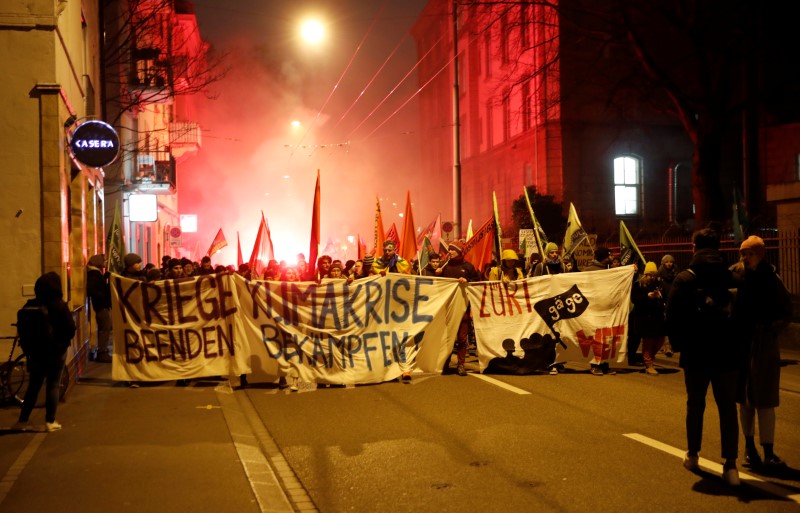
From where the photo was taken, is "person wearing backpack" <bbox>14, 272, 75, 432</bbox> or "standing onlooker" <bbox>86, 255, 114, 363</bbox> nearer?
"person wearing backpack" <bbox>14, 272, 75, 432</bbox>

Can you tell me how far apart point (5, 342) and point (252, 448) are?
6842 millimetres

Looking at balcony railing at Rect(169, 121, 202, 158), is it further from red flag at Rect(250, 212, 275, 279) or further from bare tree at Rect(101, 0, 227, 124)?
red flag at Rect(250, 212, 275, 279)

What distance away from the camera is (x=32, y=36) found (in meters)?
12.7

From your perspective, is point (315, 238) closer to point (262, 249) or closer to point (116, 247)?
point (116, 247)

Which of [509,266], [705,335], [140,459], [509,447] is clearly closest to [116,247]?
[509,266]

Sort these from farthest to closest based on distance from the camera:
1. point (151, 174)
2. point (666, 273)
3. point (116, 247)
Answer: point (151, 174) < point (116, 247) < point (666, 273)

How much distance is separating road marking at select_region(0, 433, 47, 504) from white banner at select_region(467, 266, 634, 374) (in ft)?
19.2

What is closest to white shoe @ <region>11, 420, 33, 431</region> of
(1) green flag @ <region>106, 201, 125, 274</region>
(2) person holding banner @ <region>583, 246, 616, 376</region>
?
(1) green flag @ <region>106, 201, 125, 274</region>

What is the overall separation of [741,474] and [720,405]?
2.02 feet

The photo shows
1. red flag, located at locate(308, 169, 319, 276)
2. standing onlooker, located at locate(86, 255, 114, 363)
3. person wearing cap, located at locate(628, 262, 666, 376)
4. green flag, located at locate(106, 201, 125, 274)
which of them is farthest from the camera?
standing onlooker, located at locate(86, 255, 114, 363)

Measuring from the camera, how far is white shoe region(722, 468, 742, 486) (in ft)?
18.1

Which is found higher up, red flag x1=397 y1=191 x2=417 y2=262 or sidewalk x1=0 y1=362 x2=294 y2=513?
red flag x1=397 y1=191 x2=417 y2=262

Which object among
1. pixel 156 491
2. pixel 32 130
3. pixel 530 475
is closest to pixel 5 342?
pixel 32 130

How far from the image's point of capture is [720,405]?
5742 millimetres
